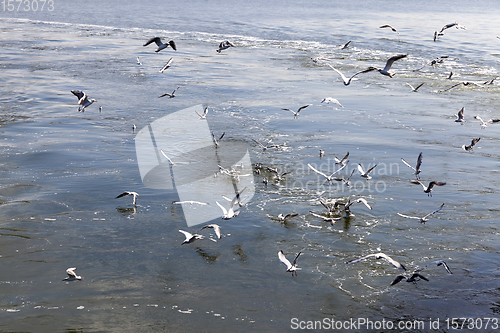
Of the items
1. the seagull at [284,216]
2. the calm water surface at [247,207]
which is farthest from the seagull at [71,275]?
the seagull at [284,216]

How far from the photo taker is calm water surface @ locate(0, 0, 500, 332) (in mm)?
7539

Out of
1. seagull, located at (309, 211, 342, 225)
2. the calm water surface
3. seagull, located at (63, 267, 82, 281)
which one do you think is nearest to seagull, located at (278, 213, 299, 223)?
the calm water surface

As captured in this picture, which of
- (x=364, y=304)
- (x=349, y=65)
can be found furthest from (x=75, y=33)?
(x=364, y=304)

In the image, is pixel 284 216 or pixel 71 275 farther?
pixel 284 216

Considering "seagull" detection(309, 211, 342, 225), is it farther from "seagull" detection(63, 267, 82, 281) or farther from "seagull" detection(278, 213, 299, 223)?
"seagull" detection(63, 267, 82, 281)

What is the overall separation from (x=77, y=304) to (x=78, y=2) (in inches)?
2473

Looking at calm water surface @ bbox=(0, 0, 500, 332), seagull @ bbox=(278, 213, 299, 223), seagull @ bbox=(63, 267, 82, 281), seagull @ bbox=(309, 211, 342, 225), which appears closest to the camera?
calm water surface @ bbox=(0, 0, 500, 332)

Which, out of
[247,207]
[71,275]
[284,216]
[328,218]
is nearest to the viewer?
[71,275]

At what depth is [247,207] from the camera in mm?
10820

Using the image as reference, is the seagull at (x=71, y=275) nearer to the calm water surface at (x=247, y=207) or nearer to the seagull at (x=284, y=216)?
the calm water surface at (x=247, y=207)

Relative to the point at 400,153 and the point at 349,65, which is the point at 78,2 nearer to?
the point at 349,65

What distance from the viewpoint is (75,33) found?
3631 centimetres

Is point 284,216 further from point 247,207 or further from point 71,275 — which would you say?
point 71,275

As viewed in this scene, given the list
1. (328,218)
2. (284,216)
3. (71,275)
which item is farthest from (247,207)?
(71,275)
